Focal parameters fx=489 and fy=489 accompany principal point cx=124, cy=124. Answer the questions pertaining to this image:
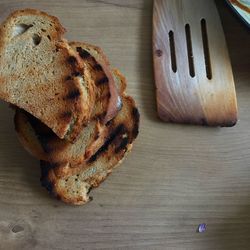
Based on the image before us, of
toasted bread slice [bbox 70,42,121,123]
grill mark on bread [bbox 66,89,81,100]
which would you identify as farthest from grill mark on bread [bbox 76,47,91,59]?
grill mark on bread [bbox 66,89,81,100]

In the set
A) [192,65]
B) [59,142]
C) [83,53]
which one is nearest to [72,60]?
[83,53]

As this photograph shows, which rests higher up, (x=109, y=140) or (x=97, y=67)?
(x=97, y=67)

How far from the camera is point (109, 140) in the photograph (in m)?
1.08

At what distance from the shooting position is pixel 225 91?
1165mm

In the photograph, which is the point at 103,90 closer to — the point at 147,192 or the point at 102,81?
the point at 102,81

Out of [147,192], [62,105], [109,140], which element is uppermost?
[62,105]

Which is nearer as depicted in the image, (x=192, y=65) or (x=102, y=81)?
(x=102, y=81)

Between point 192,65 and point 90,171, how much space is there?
1.18ft

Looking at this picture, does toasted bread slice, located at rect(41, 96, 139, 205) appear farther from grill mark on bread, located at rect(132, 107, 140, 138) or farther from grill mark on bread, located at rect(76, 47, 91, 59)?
grill mark on bread, located at rect(76, 47, 91, 59)

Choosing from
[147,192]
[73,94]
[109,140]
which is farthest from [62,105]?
[147,192]

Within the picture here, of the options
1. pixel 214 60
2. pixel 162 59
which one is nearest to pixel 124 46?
pixel 162 59

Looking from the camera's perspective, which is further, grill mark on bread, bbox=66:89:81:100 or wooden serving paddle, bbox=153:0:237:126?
wooden serving paddle, bbox=153:0:237:126

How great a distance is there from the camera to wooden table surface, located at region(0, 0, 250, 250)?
1.07 metres

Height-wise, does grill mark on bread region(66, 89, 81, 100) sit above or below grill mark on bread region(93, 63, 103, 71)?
below
